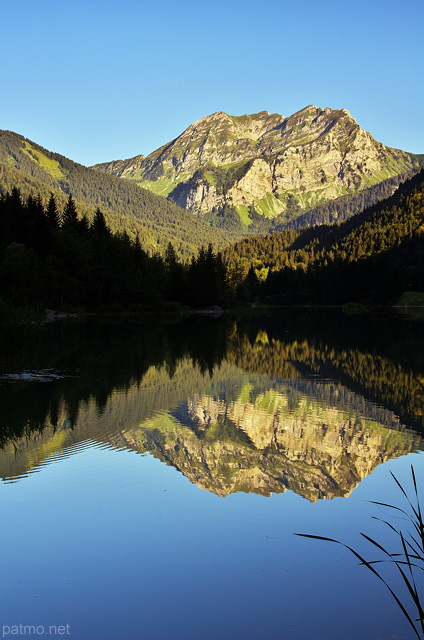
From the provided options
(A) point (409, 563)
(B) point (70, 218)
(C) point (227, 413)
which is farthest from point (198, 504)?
(B) point (70, 218)

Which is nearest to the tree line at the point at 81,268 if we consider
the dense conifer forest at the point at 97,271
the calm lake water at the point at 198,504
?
the dense conifer forest at the point at 97,271

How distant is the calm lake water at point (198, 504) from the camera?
7.04m

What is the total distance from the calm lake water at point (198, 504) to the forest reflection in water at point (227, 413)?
0.09 m

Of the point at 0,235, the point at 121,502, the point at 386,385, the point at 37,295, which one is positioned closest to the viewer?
the point at 121,502

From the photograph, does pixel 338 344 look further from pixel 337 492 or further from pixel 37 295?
pixel 37 295

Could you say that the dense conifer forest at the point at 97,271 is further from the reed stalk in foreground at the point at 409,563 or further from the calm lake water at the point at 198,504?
the reed stalk in foreground at the point at 409,563

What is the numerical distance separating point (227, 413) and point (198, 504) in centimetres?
885

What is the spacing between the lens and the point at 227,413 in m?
19.8

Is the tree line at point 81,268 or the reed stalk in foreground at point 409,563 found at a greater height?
the tree line at point 81,268

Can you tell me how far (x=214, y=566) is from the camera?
825cm

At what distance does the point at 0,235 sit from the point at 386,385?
77.7 meters

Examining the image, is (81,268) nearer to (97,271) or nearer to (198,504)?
(97,271)

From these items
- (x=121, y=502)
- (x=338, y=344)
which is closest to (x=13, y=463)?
(x=121, y=502)

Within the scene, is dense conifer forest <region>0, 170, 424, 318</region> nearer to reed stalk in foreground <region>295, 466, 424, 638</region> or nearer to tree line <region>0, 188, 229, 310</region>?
tree line <region>0, 188, 229, 310</region>
